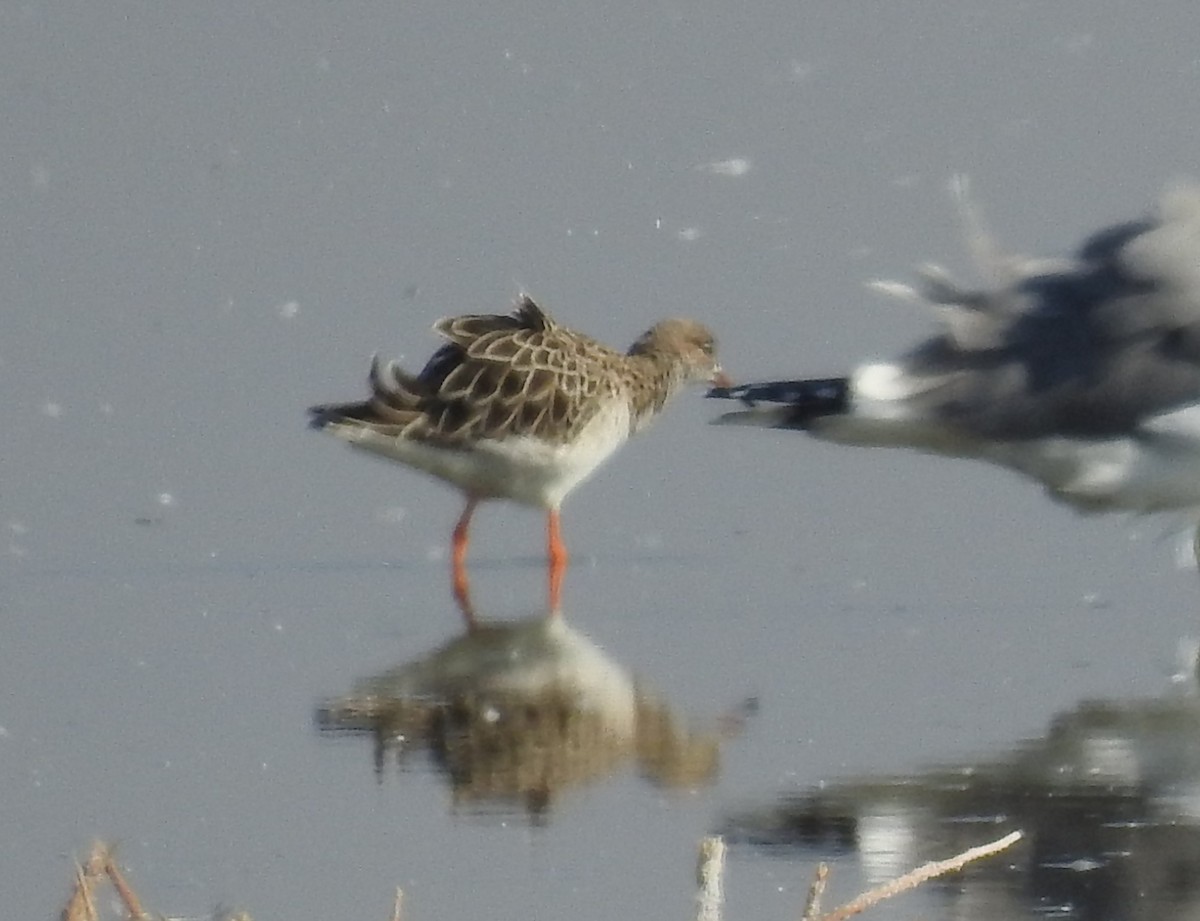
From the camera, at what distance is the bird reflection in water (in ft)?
18.4

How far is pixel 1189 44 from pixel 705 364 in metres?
3.50

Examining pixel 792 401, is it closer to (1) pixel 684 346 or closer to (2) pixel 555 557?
(2) pixel 555 557

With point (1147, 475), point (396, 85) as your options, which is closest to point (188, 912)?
point (1147, 475)

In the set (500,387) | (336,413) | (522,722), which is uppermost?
(500,387)

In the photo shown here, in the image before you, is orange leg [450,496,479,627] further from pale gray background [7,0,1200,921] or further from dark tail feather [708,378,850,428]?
dark tail feather [708,378,850,428]

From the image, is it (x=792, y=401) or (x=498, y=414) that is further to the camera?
(x=498, y=414)

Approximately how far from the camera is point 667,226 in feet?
35.3

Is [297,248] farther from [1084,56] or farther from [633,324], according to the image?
[1084,56]

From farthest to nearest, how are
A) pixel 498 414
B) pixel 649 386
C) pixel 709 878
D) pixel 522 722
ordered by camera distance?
1. pixel 649 386
2. pixel 498 414
3. pixel 522 722
4. pixel 709 878

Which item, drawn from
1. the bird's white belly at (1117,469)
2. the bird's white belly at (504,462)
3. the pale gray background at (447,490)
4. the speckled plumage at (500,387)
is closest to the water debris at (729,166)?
the pale gray background at (447,490)

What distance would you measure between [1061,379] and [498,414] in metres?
1.72

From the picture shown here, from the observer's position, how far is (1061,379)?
7.60 metres

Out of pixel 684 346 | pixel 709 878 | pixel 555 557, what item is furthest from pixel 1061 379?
pixel 709 878

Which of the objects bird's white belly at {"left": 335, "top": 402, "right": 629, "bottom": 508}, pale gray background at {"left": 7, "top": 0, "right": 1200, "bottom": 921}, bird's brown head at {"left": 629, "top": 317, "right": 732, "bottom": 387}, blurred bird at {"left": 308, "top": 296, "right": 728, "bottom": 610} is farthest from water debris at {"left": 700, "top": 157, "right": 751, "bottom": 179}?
bird's white belly at {"left": 335, "top": 402, "right": 629, "bottom": 508}
